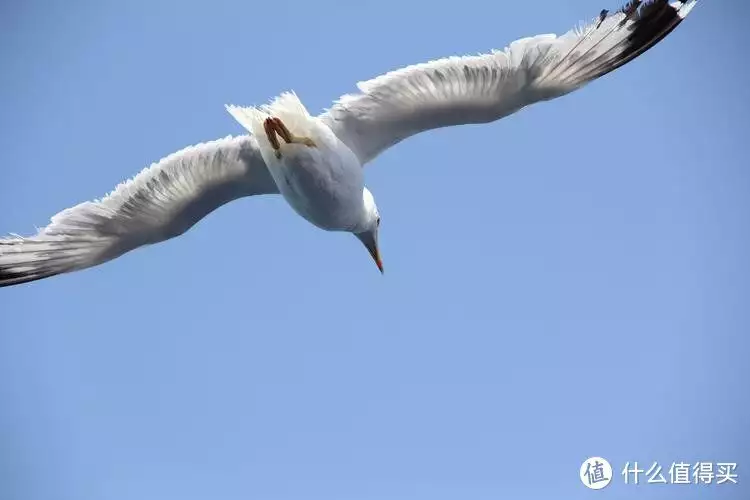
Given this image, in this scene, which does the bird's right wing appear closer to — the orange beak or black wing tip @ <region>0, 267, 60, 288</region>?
black wing tip @ <region>0, 267, 60, 288</region>

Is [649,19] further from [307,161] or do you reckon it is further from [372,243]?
[372,243]

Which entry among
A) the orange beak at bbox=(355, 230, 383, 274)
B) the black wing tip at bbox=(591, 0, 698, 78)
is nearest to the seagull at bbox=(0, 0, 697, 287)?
the black wing tip at bbox=(591, 0, 698, 78)

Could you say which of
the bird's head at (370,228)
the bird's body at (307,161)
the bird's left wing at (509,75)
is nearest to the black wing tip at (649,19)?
the bird's left wing at (509,75)

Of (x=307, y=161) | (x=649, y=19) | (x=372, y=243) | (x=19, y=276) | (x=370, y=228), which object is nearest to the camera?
(x=649, y=19)

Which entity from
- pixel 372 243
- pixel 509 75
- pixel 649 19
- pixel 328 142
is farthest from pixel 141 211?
pixel 649 19

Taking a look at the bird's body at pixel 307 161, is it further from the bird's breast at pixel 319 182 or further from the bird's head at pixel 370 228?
the bird's head at pixel 370 228

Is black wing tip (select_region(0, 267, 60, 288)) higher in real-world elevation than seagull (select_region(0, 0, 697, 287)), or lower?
lower
